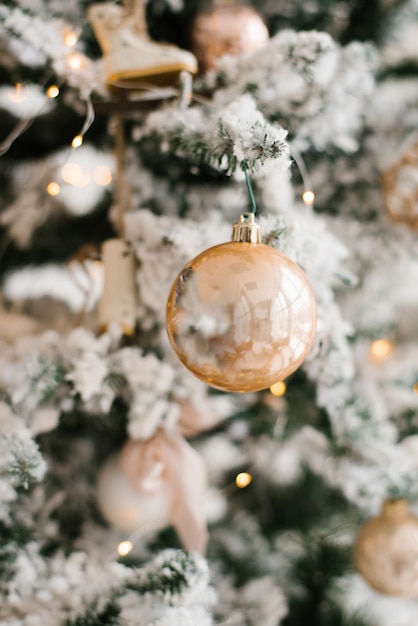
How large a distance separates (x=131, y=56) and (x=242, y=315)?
37 cm

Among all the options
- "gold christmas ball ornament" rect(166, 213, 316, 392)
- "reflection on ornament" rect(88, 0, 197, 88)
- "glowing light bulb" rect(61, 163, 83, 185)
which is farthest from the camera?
"glowing light bulb" rect(61, 163, 83, 185)

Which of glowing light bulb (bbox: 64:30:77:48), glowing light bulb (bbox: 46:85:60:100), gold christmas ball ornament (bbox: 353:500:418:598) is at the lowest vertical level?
gold christmas ball ornament (bbox: 353:500:418:598)

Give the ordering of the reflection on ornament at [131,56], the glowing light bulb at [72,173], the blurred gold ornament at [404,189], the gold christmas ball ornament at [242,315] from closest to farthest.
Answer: the gold christmas ball ornament at [242,315] → the reflection on ornament at [131,56] → the blurred gold ornament at [404,189] → the glowing light bulb at [72,173]

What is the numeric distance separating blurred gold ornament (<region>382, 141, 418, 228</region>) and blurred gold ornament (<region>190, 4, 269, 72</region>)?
250 mm

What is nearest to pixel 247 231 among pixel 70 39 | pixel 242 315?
pixel 242 315

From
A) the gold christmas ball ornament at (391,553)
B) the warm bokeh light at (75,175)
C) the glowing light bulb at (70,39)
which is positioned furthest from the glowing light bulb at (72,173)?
the gold christmas ball ornament at (391,553)

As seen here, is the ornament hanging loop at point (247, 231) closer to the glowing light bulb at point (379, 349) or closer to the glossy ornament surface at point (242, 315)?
the glossy ornament surface at point (242, 315)

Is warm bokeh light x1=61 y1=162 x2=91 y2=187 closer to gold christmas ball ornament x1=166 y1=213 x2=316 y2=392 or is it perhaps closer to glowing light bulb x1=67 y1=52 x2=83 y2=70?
glowing light bulb x1=67 y1=52 x2=83 y2=70

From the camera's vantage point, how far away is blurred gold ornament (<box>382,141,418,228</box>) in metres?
0.77

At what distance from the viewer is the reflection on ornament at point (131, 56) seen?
65 cm

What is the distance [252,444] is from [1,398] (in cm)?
42

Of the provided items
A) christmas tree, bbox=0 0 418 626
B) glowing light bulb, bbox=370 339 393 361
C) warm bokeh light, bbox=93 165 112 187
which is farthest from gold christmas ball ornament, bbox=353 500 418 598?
warm bokeh light, bbox=93 165 112 187

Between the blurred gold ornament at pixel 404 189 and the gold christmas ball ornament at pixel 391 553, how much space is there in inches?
15.7

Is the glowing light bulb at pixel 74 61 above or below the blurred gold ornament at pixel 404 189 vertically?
above
